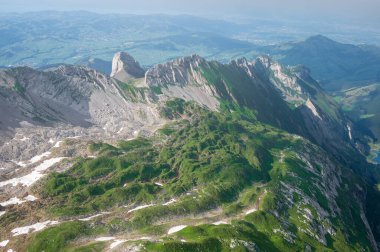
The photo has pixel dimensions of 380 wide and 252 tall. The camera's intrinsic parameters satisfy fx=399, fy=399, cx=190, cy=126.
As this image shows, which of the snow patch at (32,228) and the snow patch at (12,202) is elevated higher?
the snow patch at (32,228)

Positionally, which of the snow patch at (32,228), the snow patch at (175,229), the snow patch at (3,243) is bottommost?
the snow patch at (175,229)

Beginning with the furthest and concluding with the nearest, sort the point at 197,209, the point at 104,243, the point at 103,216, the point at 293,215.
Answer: the point at 293,215 → the point at 197,209 → the point at 103,216 → the point at 104,243

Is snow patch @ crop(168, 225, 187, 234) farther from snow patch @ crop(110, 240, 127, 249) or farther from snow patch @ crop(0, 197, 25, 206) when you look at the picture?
snow patch @ crop(0, 197, 25, 206)

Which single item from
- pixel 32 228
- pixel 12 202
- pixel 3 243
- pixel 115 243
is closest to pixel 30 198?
pixel 12 202

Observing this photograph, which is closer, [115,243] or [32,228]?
[115,243]

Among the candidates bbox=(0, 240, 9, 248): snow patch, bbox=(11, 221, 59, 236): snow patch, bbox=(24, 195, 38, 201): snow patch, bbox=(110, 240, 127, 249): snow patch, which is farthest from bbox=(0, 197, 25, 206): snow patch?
bbox=(110, 240, 127, 249): snow patch

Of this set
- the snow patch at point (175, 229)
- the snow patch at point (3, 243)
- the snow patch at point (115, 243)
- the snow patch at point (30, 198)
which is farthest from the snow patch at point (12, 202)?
the snow patch at point (175, 229)

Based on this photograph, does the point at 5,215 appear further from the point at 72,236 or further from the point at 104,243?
the point at 104,243

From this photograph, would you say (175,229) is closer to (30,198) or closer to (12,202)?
(30,198)

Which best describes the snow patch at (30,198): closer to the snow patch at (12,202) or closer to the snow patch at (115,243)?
the snow patch at (12,202)

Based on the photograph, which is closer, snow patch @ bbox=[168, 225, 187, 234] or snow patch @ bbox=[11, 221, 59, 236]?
snow patch @ bbox=[11, 221, 59, 236]

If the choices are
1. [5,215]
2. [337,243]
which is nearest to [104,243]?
[5,215]
